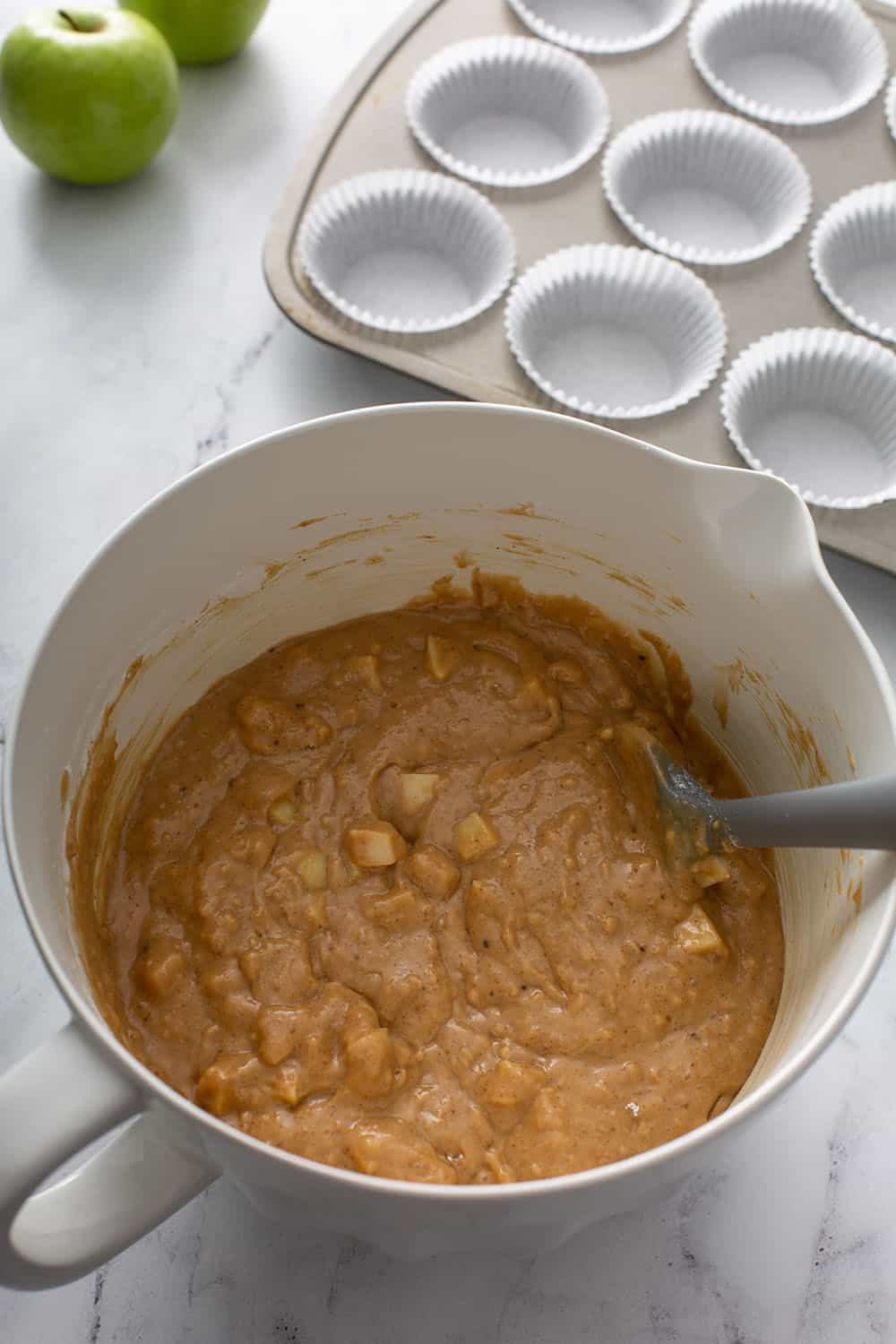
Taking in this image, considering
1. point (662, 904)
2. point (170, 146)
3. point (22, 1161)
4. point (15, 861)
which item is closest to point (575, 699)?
point (662, 904)

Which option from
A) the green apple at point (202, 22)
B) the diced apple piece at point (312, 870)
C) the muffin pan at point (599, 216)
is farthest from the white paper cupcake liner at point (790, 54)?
the diced apple piece at point (312, 870)

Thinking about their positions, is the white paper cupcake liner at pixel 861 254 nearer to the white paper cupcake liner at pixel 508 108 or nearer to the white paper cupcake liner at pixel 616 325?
the white paper cupcake liner at pixel 616 325

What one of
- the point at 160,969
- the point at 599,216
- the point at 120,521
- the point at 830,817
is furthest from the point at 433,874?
the point at 599,216

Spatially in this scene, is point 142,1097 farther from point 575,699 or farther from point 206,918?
point 575,699

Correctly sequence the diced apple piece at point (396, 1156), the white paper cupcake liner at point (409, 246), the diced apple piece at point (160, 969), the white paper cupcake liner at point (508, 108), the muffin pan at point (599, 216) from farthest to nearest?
1. the white paper cupcake liner at point (508, 108)
2. the white paper cupcake liner at point (409, 246)
3. the muffin pan at point (599, 216)
4. the diced apple piece at point (160, 969)
5. the diced apple piece at point (396, 1156)

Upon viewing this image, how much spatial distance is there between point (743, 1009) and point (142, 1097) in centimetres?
60

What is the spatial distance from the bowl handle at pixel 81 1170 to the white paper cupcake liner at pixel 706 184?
4.61 ft

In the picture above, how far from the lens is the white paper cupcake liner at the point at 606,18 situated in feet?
6.34

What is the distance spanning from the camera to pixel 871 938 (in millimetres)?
916

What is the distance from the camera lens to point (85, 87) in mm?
1690

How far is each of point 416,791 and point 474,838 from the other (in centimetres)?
8

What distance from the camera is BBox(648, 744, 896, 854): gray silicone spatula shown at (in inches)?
36.7

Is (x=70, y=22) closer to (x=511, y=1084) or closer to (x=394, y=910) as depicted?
(x=394, y=910)

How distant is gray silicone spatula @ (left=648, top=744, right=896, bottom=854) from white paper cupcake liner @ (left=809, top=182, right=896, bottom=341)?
868 mm
